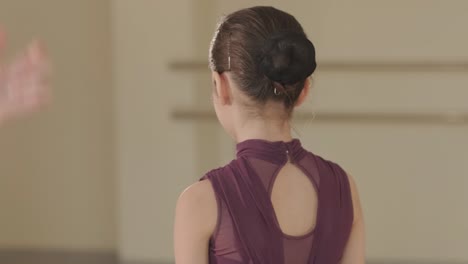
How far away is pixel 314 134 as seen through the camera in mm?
3662

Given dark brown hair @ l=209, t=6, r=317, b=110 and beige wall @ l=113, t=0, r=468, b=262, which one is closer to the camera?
dark brown hair @ l=209, t=6, r=317, b=110

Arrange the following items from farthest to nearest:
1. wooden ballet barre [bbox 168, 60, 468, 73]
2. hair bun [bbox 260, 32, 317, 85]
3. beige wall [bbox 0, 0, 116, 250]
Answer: beige wall [bbox 0, 0, 116, 250] → wooden ballet barre [bbox 168, 60, 468, 73] → hair bun [bbox 260, 32, 317, 85]

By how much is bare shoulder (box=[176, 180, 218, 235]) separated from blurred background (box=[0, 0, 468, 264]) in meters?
2.19

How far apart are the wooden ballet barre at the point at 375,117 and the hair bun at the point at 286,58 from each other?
6.84 ft

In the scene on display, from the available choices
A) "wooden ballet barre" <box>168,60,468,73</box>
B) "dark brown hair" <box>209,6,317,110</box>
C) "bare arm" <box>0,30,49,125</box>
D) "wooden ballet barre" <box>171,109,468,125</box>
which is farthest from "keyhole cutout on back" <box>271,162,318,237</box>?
"wooden ballet barre" <box>168,60,468,73</box>

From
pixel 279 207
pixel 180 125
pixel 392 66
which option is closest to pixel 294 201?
pixel 279 207

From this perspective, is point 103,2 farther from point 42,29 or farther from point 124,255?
point 124,255

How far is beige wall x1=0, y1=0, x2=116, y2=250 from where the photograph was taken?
12.5 feet

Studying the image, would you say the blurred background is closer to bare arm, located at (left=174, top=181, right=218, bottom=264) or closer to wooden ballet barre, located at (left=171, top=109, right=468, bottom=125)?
wooden ballet barre, located at (left=171, top=109, right=468, bottom=125)

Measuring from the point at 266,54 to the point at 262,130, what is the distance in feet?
0.41

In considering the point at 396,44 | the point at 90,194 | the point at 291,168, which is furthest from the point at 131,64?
the point at 291,168

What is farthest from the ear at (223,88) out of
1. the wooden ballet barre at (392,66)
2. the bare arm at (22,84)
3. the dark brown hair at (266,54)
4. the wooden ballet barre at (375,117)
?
the wooden ballet barre at (392,66)

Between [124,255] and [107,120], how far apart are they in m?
0.57

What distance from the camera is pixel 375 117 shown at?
357cm
